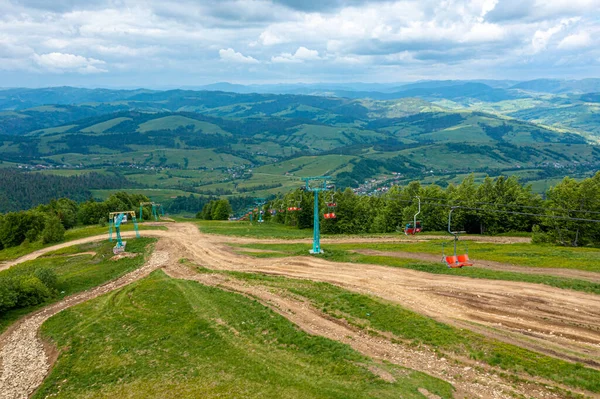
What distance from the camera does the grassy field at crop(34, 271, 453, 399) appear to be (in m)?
26.0

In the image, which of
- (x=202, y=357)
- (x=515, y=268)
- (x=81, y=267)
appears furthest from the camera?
(x=81, y=267)

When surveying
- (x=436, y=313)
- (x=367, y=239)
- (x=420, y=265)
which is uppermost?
(x=436, y=313)

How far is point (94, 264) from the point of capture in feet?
222

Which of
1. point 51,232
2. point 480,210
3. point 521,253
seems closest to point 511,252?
point 521,253

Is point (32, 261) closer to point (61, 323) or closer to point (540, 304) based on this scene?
point (61, 323)

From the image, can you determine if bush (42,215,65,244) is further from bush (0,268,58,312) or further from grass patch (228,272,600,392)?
grass patch (228,272,600,392)

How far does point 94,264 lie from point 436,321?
58703mm

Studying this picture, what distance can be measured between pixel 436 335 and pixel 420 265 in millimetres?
20304

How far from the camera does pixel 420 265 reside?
166 ft

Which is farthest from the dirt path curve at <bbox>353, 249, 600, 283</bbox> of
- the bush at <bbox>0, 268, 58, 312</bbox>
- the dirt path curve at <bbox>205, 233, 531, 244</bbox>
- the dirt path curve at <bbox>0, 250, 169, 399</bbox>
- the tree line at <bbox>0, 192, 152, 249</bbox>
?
the tree line at <bbox>0, 192, 152, 249</bbox>

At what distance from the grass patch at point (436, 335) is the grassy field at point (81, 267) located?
101 feet

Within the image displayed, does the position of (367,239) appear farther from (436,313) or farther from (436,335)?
(436,335)

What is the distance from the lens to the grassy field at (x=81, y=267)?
53450 mm

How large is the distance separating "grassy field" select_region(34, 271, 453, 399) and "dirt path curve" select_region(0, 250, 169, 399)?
1.39 metres
